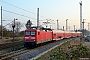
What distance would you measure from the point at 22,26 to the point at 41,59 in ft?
326

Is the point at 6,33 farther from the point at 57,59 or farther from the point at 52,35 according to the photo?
the point at 57,59

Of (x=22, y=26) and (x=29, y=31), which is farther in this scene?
(x=22, y=26)

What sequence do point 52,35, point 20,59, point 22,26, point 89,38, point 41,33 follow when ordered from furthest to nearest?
point 22,26 < point 89,38 < point 52,35 < point 41,33 < point 20,59

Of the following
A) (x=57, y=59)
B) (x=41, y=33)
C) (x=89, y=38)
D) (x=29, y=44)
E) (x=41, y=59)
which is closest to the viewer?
(x=57, y=59)

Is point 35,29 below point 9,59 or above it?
above

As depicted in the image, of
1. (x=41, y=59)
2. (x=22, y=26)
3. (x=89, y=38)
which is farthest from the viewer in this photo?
(x=22, y=26)

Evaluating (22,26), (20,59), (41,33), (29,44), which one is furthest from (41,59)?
(22,26)

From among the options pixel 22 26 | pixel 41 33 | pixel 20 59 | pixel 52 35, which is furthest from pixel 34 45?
pixel 22 26

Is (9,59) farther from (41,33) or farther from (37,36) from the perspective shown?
(41,33)

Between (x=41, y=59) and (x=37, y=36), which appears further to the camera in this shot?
(x=37, y=36)

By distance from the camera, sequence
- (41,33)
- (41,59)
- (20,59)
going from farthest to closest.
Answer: (41,33)
(20,59)
(41,59)

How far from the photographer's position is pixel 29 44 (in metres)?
31.5

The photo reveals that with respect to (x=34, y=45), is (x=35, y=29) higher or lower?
higher

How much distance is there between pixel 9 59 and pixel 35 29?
1331cm
